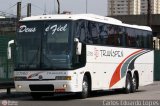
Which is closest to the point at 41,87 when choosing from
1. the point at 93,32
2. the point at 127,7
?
the point at 93,32

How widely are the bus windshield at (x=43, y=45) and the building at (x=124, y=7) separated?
71.8 m

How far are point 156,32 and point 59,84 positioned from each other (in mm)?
45978

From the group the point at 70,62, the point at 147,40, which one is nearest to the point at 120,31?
the point at 147,40

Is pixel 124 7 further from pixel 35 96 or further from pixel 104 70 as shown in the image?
pixel 35 96

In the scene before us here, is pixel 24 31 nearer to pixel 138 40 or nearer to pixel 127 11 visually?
pixel 138 40

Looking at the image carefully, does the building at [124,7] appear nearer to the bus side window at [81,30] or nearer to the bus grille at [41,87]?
the bus side window at [81,30]

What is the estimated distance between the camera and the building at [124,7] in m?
92.3

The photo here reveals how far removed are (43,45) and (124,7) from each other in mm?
80143

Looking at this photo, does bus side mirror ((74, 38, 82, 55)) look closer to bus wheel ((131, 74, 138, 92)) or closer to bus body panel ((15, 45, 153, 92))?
bus body panel ((15, 45, 153, 92))

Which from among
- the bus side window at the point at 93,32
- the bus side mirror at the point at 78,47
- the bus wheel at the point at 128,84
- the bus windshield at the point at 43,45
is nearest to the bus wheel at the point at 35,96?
the bus windshield at the point at 43,45

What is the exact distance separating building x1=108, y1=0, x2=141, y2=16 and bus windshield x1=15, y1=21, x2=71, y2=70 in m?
71.8

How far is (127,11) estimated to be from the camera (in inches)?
3693

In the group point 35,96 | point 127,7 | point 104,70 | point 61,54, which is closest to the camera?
point 61,54

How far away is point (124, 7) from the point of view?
99000mm
